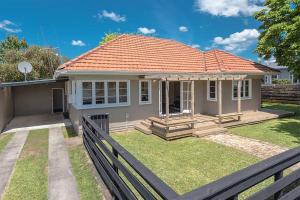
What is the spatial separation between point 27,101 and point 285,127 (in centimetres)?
1770

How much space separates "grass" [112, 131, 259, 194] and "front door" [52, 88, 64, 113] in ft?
36.6

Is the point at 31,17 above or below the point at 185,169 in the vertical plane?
above

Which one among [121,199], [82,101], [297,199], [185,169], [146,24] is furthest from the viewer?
[146,24]

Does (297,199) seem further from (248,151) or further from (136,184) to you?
(248,151)

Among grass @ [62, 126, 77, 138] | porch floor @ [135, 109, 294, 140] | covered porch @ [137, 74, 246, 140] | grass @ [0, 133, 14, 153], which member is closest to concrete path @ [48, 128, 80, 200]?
grass @ [62, 126, 77, 138]

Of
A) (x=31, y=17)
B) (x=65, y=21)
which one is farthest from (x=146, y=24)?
(x=31, y=17)

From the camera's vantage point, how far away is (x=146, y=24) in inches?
1671

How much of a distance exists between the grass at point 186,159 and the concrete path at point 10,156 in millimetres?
3503

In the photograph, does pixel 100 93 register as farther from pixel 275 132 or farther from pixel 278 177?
pixel 278 177

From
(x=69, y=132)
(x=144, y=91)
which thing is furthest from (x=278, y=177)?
(x=69, y=132)

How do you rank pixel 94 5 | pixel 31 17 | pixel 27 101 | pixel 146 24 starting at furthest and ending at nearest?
pixel 146 24 < pixel 31 17 < pixel 94 5 < pixel 27 101

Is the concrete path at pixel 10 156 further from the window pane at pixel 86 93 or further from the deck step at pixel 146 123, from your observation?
the deck step at pixel 146 123

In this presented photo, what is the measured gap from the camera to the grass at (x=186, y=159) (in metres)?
5.11

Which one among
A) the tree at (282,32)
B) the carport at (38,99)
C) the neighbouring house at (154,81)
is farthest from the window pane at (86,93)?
the tree at (282,32)
